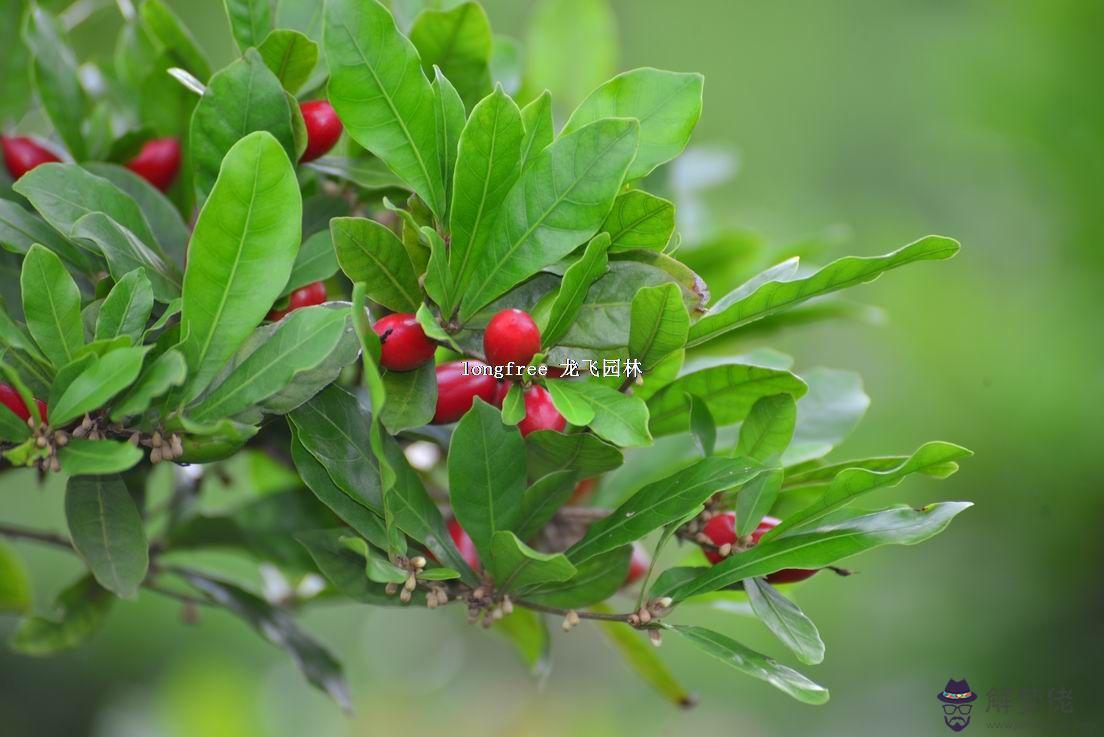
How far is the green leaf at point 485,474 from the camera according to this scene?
62cm

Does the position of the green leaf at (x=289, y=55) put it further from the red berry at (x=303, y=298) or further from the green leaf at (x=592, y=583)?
the green leaf at (x=592, y=583)

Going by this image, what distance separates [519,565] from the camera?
65 centimetres

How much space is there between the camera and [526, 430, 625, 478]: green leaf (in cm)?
63

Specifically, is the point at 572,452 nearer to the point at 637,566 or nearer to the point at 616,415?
the point at 616,415

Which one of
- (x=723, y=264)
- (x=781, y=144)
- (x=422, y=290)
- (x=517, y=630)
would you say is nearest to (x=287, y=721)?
(x=517, y=630)

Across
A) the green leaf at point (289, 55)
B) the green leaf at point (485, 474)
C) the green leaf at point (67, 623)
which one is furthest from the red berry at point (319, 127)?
the green leaf at point (67, 623)

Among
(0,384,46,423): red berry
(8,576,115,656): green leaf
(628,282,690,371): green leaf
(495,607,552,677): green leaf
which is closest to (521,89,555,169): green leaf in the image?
(628,282,690,371): green leaf

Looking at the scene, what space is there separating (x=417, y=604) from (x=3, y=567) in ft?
2.04

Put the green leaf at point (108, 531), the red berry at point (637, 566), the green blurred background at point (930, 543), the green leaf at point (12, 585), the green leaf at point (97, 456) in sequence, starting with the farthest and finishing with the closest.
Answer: the green blurred background at point (930, 543), the green leaf at point (12, 585), the red berry at point (637, 566), the green leaf at point (108, 531), the green leaf at point (97, 456)

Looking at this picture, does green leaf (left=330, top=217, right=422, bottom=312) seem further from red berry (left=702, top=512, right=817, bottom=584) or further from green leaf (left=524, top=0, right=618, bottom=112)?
green leaf (left=524, top=0, right=618, bottom=112)

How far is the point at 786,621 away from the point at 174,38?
1.99 feet

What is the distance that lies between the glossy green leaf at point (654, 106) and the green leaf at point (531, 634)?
46cm

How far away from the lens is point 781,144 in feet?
12.5

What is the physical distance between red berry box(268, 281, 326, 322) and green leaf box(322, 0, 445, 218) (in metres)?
0.12
